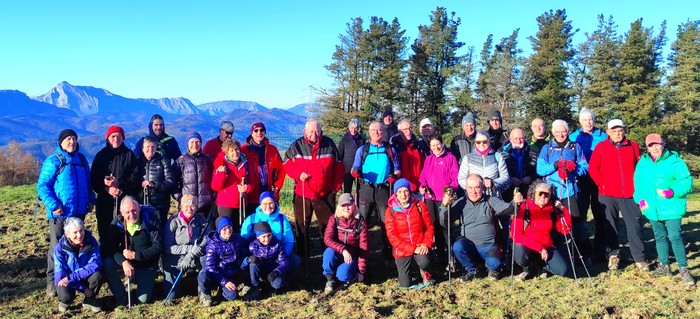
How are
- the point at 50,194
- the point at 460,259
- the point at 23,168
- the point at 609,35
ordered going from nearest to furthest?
the point at 50,194
the point at 460,259
the point at 23,168
the point at 609,35

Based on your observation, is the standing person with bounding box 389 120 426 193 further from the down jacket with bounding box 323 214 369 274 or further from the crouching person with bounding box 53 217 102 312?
the crouching person with bounding box 53 217 102 312

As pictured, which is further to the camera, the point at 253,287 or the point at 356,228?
the point at 356,228

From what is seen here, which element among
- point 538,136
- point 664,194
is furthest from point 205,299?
point 664,194

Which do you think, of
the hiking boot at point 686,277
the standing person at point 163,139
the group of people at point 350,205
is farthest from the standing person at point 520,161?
the standing person at point 163,139

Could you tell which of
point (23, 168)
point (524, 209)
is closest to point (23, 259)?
point (524, 209)

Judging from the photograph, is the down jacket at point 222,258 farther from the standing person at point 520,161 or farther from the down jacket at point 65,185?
the standing person at point 520,161

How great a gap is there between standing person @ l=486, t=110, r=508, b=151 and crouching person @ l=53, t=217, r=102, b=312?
555 cm

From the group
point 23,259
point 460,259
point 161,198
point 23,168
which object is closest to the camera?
point 460,259

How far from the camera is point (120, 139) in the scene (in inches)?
249

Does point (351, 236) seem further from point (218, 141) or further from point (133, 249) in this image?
point (218, 141)

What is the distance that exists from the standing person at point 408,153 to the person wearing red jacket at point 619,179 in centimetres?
239

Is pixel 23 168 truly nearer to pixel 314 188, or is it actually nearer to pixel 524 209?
pixel 314 188

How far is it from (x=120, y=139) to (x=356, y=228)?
338cm

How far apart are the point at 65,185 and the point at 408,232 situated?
13.8 ft
